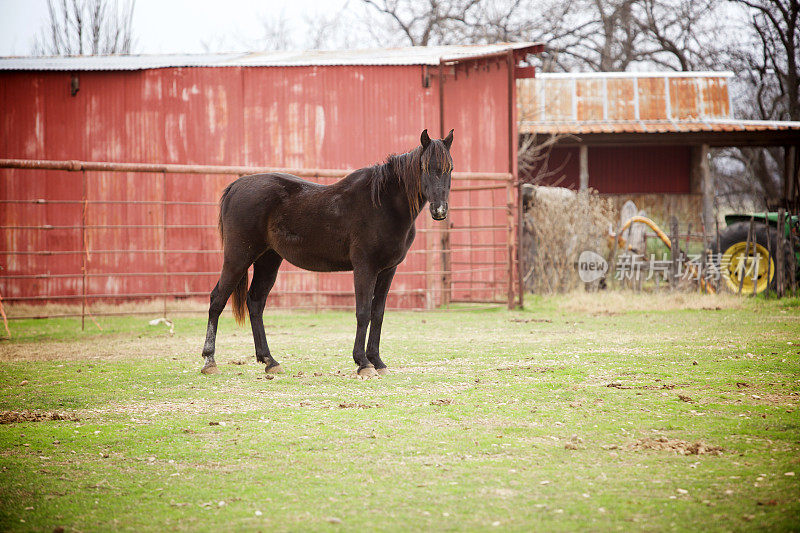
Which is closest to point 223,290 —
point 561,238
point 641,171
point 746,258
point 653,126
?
point 561,238

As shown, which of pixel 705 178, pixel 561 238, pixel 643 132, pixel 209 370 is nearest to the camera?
pixel 209 370

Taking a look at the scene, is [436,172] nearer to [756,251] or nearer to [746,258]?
[746,258]

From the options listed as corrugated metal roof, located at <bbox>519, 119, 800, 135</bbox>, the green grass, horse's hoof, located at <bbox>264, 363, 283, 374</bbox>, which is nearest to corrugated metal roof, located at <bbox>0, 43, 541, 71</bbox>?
corrugated metal roof, located at <bbox>519, 119, 800, 135</bbox>

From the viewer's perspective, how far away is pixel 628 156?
23.7m

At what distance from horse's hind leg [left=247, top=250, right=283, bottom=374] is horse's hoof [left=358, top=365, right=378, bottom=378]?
0.79 metres

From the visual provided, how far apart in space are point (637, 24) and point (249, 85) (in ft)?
71.1

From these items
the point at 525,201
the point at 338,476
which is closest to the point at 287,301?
the point at 525,201

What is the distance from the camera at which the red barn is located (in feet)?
42.7

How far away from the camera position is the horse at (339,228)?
5.96 m

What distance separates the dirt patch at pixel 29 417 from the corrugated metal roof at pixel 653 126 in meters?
17.0

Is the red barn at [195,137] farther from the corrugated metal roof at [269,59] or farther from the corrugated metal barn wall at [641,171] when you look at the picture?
the corrugated metal barn wall at [641,171]

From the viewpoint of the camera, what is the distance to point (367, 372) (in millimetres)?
5926

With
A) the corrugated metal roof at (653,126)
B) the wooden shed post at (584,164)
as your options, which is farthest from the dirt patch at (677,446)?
the wooden shed post at (584,164)

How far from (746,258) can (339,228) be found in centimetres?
903
